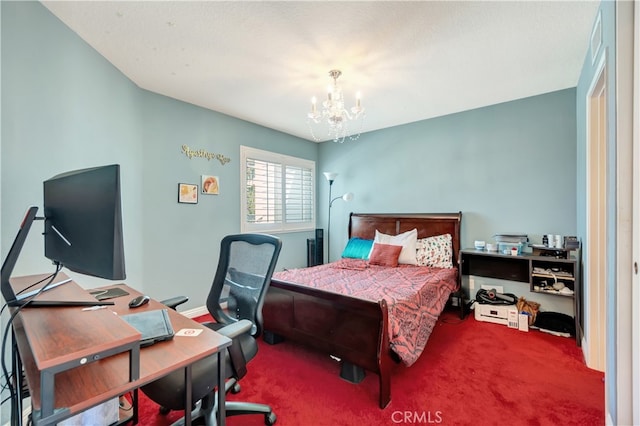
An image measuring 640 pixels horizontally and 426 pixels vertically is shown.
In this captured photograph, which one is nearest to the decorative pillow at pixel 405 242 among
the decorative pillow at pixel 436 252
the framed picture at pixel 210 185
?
the decorative pillow at pixel 436 252

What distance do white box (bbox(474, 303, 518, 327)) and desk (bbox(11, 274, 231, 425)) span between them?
2996mm

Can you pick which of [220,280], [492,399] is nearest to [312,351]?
[220,280]

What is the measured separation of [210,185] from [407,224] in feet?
8.69

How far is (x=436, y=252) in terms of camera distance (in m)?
3.47

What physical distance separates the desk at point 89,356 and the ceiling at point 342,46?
5.90 feet

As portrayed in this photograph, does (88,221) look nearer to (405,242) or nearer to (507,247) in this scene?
(405,242)

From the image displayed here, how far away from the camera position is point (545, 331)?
2.80 meters

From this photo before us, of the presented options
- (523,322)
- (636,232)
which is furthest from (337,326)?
(523,322)

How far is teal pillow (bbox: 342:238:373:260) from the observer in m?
3.90

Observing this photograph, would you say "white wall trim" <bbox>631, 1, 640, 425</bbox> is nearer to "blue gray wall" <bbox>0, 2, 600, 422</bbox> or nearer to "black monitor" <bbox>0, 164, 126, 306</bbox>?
"blue gray wall" <bbox>0, 2, 600, 422</bbox>

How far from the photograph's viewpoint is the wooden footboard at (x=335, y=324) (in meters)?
1.81

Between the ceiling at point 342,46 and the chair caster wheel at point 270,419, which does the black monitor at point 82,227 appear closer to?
the chair caster wheel at point 270,419

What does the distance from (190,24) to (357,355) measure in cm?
250

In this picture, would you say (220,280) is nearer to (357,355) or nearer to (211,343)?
(211,343)
